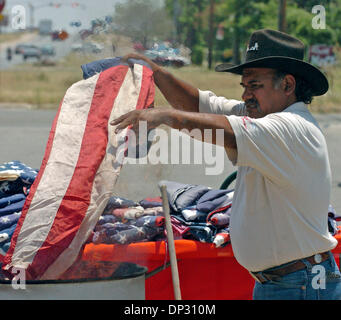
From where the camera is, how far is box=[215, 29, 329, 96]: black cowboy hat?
2320mm

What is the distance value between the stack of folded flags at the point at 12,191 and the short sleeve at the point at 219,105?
39.1 inches

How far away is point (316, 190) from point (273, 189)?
16cm

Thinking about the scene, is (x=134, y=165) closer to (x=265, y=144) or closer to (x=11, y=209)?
(x=265, y=144)

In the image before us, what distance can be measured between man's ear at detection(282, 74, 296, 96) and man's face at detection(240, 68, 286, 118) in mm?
22

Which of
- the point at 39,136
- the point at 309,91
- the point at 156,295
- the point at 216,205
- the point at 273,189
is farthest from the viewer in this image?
the point at 39,136

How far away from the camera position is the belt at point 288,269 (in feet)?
7.61

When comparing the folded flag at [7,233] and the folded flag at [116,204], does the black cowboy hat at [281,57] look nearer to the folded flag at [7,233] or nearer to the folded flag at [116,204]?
the folded flag at [116,204]

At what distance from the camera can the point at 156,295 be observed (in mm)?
3025

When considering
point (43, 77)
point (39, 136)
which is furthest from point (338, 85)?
point (39, 136)

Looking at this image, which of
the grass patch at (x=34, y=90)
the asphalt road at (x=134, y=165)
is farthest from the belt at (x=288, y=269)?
the grass patch at (x=34, y=90)

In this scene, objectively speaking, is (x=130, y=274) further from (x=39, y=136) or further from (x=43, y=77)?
(x=43, y=77)

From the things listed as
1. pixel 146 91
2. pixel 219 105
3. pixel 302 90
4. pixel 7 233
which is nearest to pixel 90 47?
pixel 146 91

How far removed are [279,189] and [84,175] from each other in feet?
3.27

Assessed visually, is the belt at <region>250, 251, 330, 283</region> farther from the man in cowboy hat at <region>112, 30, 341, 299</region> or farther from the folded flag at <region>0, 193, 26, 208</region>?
the folded flag at <region>0, 193, 26, 208</region>
